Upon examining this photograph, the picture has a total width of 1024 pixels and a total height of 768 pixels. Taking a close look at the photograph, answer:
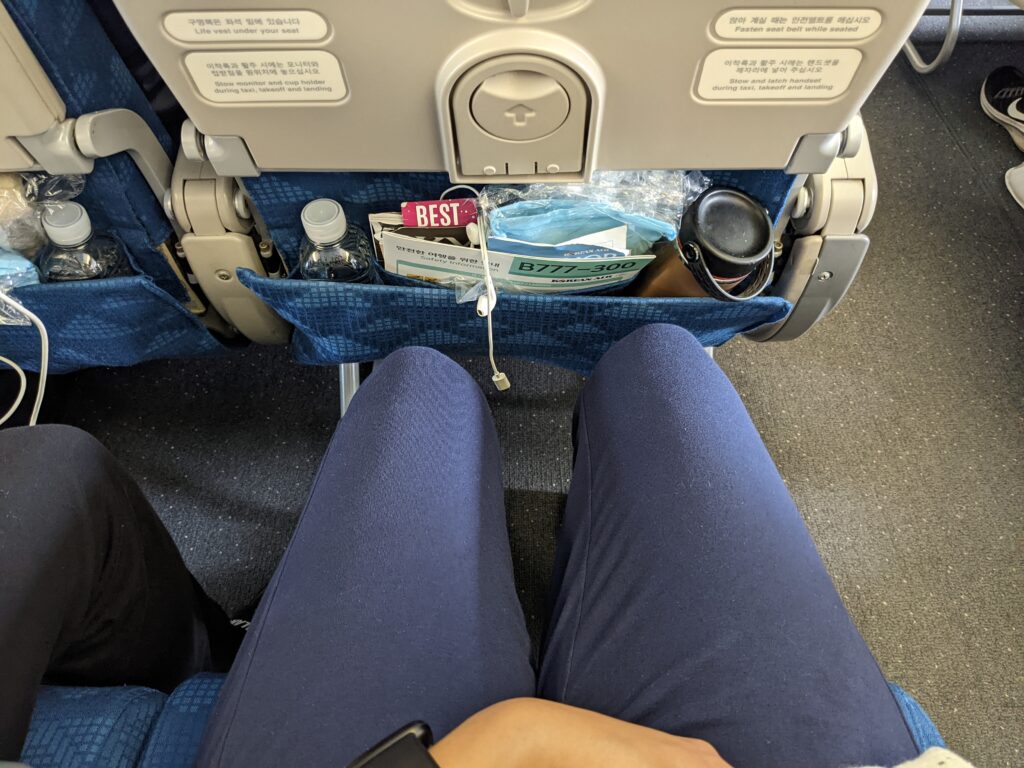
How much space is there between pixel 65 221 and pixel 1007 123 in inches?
74.0

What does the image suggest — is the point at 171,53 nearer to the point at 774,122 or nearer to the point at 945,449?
the point at 774,122

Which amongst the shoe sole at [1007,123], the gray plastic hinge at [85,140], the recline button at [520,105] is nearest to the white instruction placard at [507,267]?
the recline button at [520,105]

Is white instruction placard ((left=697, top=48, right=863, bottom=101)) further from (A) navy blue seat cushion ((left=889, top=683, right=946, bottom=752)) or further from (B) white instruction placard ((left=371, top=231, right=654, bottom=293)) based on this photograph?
(A) navy blue seat cushion ((left=889, top=683, right=946, bottom=752))

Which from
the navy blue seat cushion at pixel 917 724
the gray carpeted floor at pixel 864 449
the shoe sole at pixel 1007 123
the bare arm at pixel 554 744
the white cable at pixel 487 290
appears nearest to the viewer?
the bare arm at pixel 554 744

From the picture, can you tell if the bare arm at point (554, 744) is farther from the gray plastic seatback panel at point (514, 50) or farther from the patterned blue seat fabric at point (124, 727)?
the gray plastic seatback panel at point (514, 50)

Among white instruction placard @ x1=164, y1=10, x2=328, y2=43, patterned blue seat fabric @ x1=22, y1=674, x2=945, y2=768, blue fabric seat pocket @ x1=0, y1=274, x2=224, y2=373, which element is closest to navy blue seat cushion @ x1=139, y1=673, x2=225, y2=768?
patterned blue seat fabric @ x1=22, y1=674, x2=945, y2=768

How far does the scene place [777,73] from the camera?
21.0 inches

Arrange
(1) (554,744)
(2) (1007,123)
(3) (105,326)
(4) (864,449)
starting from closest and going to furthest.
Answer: (1) (554,744)
(3) (105,326)
(4) (864,449)
(2) (1007,123)

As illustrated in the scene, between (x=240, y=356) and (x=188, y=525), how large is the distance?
1.08 ft

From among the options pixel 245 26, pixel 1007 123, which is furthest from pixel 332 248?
pixel 1007 123

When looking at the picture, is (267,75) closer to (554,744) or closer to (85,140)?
(85,140)

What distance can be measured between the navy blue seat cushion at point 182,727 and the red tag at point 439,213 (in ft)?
1.51

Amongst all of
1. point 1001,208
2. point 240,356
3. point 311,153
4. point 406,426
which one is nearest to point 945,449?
point 1001,208

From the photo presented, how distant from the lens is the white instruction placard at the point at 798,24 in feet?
1.60
